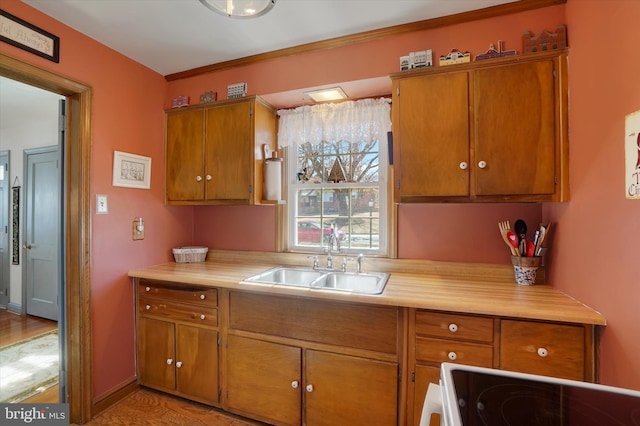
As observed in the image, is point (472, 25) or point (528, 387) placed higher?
point (472, 25)

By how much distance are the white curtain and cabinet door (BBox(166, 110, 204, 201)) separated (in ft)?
2.11

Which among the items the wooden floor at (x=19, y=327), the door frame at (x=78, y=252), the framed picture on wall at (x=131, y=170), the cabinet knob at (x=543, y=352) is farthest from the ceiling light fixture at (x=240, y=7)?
the wooden floor at (x=19, y=327)

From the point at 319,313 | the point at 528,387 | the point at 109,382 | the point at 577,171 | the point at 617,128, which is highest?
the point at 617,128

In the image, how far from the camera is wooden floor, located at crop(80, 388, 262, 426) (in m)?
1.87

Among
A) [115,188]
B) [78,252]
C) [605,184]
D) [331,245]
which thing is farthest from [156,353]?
[605,184]

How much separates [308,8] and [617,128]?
5.15ft

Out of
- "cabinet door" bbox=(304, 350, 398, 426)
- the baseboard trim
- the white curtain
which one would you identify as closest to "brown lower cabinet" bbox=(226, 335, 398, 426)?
"cabinet door" bbox=(304, 350, 398, 426)

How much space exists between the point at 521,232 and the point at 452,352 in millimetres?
884

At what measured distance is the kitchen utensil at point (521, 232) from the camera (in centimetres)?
172

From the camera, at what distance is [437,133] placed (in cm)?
170

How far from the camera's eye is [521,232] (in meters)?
1.80

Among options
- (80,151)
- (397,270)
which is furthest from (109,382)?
(397,270)

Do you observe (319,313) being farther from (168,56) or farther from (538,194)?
(168,56)

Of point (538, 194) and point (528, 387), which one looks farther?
point (538, 194)
